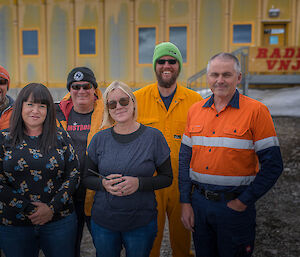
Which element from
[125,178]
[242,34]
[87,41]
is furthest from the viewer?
[87,41]

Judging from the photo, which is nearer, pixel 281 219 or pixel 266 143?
pixel 266 143

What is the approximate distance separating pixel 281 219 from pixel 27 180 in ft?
13.6

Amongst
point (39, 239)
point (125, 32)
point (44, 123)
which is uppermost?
point (125, 32)

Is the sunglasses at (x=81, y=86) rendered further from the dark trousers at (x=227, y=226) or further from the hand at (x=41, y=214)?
the dark trousers at (x=227, y=226)

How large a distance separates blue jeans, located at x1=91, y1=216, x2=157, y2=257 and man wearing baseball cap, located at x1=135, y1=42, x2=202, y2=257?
94 cm

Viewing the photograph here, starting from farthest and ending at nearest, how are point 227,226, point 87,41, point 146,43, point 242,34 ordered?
point 87,41 < point 146,43 < point 242,34 < point 227,226

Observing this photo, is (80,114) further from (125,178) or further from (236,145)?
(236,145)

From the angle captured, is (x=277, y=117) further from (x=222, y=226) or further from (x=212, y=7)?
(x=222, y=226)

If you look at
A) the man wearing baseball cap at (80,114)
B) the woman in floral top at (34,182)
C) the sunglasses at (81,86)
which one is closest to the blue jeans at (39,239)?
the woman in floral top at (34,182)

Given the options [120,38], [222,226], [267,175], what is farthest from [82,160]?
[120,38]

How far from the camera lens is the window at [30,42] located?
45.5 feet

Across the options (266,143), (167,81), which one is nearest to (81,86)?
(167,81)

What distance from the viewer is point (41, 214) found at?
2213 millimetres

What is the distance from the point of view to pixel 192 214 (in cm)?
257
